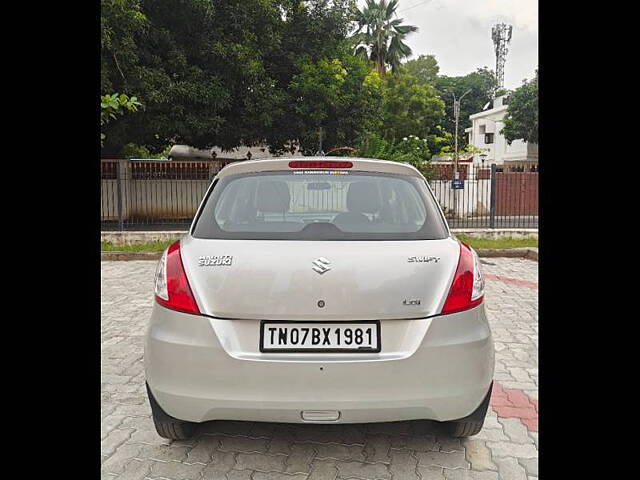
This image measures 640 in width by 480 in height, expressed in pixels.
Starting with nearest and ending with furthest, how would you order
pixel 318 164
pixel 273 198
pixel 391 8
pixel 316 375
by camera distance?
pixel 316 375
pixel 318 164
pixel 273 198
pixel 391 8

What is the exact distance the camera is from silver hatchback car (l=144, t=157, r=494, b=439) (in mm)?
2512

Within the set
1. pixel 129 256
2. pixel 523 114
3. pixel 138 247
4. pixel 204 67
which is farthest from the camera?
pixel 523 114

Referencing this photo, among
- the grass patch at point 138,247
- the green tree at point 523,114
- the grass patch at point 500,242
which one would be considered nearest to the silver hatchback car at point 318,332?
the grass patch at point 138,247

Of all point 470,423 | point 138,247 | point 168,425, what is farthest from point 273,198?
point 138,247

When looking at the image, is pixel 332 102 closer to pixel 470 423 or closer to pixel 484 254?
pixel 484 254

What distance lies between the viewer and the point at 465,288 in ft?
8.85

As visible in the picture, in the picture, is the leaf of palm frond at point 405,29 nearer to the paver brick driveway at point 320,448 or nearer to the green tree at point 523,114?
the green tree at point 523,114

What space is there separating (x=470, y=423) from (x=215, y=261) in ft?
5.04

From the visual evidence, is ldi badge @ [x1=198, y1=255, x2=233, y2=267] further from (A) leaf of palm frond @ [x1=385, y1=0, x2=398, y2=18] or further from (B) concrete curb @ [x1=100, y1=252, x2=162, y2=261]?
(A) leaf of palm frond @ [x1=385, y1=0, x2=398, y2=18]

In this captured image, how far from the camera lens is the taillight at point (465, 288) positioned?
264 centimetres

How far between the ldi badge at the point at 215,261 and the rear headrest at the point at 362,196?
87 cm

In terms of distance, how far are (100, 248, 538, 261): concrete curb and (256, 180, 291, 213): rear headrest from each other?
8.45 metres

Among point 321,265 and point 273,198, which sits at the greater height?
point 273,198

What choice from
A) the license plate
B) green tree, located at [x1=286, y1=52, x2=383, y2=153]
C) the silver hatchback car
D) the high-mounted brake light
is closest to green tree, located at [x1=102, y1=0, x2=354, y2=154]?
green tree, located at [x1=286, y1=52, x2=383, y2=153]
